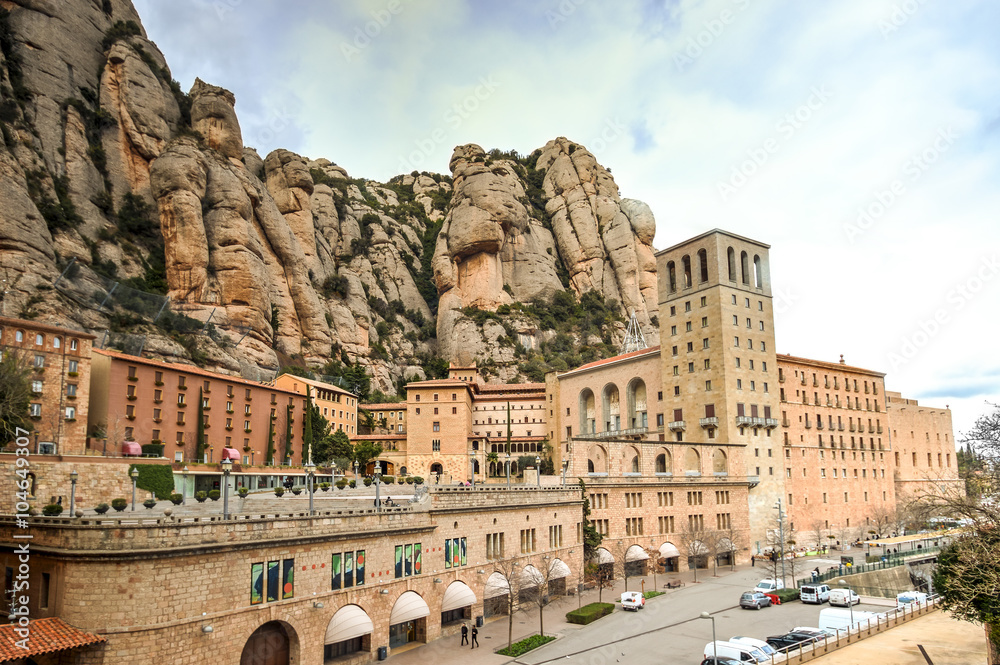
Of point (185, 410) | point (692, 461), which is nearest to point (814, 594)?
point (692, 461)

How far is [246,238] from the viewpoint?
88.8 m

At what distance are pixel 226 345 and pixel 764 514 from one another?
2480 inches

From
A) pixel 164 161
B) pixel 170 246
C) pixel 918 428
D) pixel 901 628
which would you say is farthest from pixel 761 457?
pixel 164 161

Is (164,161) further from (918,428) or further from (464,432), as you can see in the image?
(918,428)

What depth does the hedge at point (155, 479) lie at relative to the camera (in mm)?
42469

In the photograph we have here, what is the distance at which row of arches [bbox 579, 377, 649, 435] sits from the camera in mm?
77500

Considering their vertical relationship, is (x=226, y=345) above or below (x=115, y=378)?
above

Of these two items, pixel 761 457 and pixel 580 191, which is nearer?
pixel 761 457

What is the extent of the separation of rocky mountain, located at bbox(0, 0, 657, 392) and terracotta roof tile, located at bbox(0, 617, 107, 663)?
47.1 m

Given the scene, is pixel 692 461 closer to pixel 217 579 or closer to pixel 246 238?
pixel 217 579

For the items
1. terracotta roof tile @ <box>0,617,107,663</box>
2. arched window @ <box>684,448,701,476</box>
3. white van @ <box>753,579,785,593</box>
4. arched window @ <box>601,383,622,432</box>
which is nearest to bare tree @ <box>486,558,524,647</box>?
white van @ <box>753,579,785,593</box>

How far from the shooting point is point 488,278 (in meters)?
124

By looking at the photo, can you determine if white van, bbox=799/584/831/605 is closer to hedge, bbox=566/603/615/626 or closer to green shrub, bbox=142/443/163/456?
hedge, bbox=566/603/615/626

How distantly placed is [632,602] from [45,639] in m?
30.7
